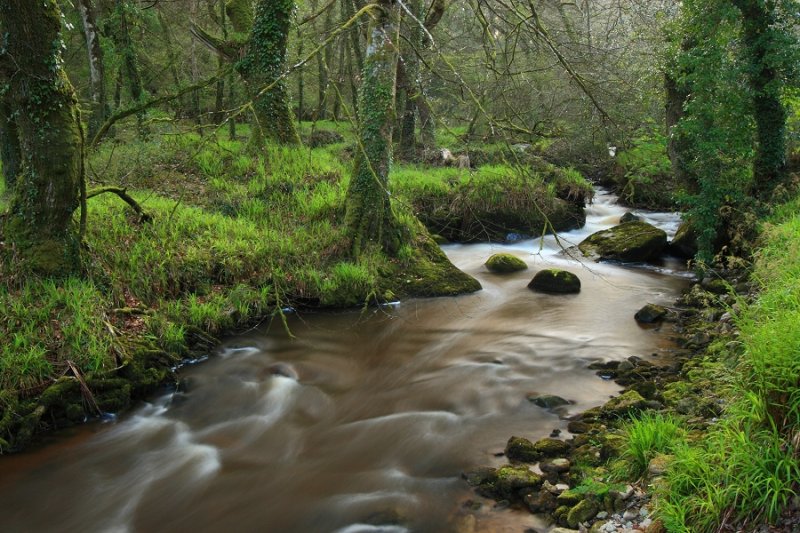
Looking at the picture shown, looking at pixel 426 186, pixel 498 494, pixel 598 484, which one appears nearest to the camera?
pixel 598 484

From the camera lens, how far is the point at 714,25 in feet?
33.1

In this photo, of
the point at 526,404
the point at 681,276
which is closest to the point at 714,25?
the point at 681,276

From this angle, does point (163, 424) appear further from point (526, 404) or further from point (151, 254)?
point (526, 404)

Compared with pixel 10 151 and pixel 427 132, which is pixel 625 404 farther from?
pixel 427 132

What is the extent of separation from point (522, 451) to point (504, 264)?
6881 millimetres

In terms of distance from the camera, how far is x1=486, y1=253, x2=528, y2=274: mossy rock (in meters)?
11.5

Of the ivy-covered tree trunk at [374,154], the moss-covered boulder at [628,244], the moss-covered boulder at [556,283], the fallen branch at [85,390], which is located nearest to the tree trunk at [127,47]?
the ivy-covered tree trunk at [374,154]

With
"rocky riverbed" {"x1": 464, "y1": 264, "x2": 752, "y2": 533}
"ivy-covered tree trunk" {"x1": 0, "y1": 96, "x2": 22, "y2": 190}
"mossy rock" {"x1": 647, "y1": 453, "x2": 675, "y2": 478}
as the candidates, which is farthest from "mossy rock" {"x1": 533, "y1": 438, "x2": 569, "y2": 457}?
"ivy-covered tree trunk" {"x1": 0, "y1": 96, "x2": 22, "y2": 190}

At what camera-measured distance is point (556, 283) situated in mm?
10266

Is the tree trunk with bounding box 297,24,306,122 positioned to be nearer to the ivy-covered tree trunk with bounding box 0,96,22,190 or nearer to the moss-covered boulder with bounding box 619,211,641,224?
the ivy-covered tree trunk with bounding box 0,96,22,190

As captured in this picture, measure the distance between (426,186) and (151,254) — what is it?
23.7 ft

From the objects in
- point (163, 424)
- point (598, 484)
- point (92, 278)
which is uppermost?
point (92, 278)

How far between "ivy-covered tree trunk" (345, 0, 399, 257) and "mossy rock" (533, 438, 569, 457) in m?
4.90

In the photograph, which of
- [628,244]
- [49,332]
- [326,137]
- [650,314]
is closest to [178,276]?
[49,332]
